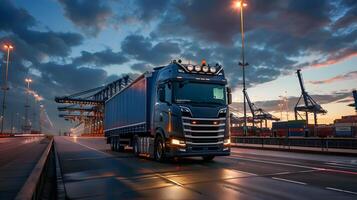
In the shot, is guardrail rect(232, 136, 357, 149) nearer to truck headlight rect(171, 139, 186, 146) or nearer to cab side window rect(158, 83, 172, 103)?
truck headlight rect(171, 139, 186, 146)

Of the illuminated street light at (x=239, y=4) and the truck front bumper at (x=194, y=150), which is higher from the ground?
the illuminated street light at (x=239, y=4)

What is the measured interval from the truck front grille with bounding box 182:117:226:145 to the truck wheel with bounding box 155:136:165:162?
1.82 metres

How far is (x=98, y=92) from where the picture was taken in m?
158

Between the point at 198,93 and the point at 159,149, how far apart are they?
3.18 meters

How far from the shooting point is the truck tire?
14917mm

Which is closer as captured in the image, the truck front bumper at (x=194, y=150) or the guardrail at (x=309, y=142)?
the truck front bumper at (x=194, y=150)

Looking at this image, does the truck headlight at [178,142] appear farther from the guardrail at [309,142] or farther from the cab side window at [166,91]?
the guardrail at [309,142]

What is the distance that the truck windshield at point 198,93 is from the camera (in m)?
14.0

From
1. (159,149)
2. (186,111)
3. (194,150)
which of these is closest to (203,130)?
(194,150)

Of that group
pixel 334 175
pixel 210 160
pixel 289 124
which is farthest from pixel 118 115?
pixel 289 124

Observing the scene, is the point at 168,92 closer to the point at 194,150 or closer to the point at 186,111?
the point at 186,111

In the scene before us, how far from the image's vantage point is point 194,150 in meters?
13.6

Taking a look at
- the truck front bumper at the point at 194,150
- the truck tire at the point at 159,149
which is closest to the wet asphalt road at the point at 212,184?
the truck front bumper at the point at 194,150

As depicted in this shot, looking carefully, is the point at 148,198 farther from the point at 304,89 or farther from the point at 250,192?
the point at 304,89
